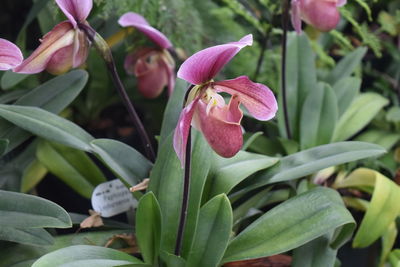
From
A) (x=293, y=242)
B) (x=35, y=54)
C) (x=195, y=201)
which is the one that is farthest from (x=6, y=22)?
(x=293, y=242)

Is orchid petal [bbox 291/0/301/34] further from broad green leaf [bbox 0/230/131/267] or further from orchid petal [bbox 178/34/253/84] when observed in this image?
broad green leaf [bbox 0/230/131/267]

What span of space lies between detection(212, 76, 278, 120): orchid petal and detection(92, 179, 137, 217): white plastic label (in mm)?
325

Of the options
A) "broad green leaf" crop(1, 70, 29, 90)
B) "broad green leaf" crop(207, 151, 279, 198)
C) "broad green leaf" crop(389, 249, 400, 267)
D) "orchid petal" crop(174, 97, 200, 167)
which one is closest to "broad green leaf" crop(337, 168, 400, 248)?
"broad green leaf" crop(389, 249, 400, 267)

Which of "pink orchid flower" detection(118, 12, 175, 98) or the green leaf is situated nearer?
the green leaf

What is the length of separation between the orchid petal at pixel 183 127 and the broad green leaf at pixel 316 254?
0.29 metres

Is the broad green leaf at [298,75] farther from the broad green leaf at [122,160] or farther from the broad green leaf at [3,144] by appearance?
the broad green leaf at [3,144]

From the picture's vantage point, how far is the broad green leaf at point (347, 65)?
1.23 metres

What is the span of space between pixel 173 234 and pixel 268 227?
0.46ft

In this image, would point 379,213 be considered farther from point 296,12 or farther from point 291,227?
point 296,12

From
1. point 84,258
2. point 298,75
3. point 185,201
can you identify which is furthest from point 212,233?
point 298,75

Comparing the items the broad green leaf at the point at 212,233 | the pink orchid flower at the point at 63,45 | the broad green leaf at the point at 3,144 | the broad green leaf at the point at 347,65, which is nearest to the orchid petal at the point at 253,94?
the broad green leaf at the point at 212,233

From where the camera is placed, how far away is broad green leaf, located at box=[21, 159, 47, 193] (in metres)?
1.07

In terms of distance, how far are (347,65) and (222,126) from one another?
0.68 meters

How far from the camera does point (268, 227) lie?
2.67 feet
